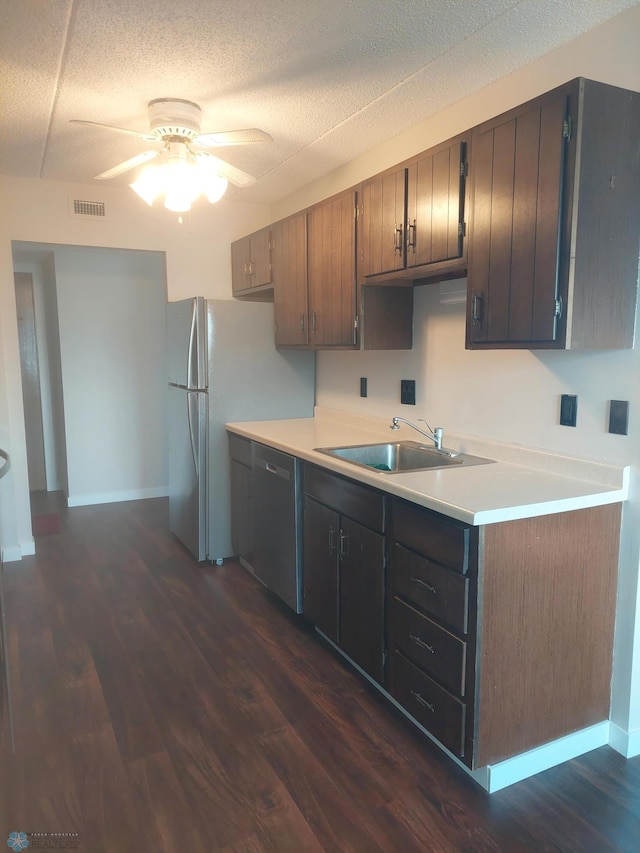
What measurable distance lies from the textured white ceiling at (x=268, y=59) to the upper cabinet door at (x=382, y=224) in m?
0.37

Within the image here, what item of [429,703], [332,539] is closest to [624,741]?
[429,703]

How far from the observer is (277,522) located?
2.97m

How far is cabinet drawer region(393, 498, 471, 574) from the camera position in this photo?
1724 mm

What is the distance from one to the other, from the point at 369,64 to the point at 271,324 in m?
1.75

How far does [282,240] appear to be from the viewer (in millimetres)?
3445

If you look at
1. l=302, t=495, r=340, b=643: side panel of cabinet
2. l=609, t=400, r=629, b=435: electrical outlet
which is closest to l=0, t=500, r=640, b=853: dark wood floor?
l=302, t=495, r=340, b=643: side panel of cabinet

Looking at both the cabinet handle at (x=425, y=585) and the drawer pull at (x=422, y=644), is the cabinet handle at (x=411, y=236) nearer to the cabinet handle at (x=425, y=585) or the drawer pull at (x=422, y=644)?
the cabinet handle at (x=425, y=585)

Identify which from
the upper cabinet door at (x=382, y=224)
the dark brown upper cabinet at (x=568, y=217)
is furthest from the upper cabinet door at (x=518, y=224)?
the upper cabinet door at (x=382, y=224)

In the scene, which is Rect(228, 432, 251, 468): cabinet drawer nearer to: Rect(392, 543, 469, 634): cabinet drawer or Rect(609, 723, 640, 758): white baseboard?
Rect(392, 543, 469, 634): cabinet drawer

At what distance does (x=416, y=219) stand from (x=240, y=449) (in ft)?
5.66

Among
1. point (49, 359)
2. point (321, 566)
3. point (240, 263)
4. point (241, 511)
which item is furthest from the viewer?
point (49, 359)

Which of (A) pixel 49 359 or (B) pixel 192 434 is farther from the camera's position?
(A) pixel 49 359

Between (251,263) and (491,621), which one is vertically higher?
(251,263)

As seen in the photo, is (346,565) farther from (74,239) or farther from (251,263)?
(74,239)
